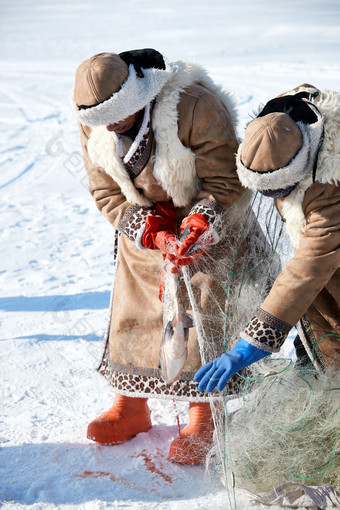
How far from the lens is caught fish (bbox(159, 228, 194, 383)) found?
2.15m

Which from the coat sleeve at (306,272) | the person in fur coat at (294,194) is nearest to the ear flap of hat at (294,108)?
the person in fur coat at (294,194)

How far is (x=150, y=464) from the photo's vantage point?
232 cm

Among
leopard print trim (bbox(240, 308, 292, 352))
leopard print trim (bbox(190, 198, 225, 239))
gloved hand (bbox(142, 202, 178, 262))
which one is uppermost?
leopard print trim (bbox(190, 198, 225, 239))

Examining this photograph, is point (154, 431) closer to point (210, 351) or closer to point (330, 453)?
point (210, 351)

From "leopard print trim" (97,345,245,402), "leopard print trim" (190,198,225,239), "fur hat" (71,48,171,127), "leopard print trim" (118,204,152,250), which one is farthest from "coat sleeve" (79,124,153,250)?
"leopard print trim" (97,345,245,402)

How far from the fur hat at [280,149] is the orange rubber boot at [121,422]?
1.17m

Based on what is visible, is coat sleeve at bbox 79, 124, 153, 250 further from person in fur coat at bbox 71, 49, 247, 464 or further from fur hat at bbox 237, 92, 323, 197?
fur hat at bbox 237, 92, 323, 197

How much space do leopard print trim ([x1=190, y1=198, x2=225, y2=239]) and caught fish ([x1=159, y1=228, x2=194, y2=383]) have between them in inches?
3.6

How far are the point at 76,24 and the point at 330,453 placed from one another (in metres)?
14.3

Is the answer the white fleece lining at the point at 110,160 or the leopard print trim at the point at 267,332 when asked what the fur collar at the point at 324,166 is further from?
the white fleece lining at the point at 110,160

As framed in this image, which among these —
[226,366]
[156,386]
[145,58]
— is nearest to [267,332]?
[226,366]

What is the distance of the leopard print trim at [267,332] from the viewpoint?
1867 millimetres

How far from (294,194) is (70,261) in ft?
9.25

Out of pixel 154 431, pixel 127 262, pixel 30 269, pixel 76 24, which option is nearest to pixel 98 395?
pixel 154 431
